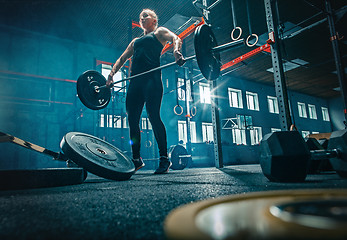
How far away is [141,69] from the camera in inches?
88.9

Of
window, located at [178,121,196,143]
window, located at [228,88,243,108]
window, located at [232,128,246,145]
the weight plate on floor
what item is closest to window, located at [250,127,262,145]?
window, located at [232,128,246,145]

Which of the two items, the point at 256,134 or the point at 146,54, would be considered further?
the point at 256,134

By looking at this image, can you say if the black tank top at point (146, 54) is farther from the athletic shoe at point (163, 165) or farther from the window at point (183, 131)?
the window at point (183, 131)

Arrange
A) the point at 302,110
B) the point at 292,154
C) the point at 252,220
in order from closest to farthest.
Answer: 1. the point at 252,220
2. the point at 292,154
3. the point at 302,110

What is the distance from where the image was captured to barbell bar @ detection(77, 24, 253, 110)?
1580mm

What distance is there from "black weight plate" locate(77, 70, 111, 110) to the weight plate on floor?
7.33 ft

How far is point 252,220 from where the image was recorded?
0.24m

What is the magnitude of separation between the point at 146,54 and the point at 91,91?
0.74 metres

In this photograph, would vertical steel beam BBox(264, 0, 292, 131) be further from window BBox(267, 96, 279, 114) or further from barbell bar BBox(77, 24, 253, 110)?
window BBox(267, 96, 279, 114)

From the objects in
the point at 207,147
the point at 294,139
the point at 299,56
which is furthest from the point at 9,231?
the point at 299,56

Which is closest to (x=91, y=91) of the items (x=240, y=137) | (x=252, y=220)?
(x=252, y=220)

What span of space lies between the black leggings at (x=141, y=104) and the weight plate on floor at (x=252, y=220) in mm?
1871

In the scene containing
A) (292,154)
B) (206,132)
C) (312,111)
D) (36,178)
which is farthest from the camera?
(312,111)

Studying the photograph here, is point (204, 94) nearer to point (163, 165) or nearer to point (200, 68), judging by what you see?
point (163, 165)
